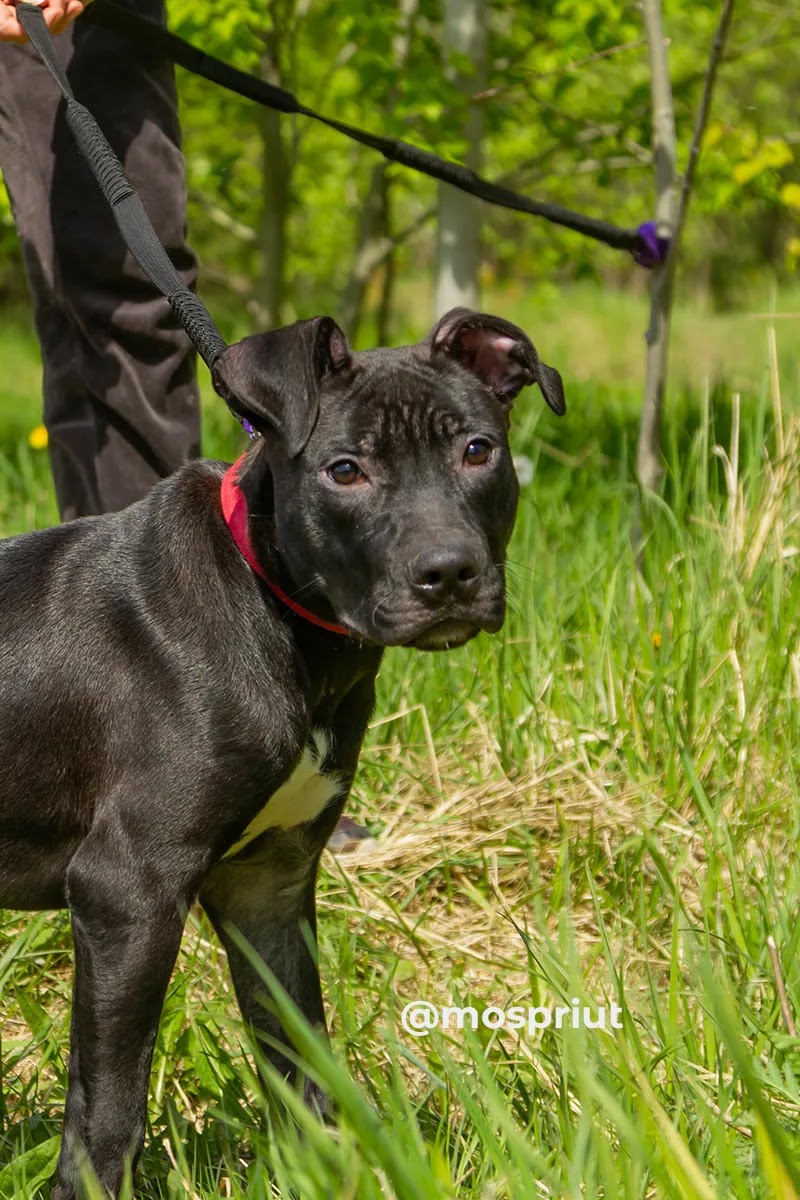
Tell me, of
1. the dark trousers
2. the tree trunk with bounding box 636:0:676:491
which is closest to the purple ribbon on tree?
the tree trunk with bounding box 636:0:676:491

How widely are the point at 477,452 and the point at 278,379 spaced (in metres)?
0.36

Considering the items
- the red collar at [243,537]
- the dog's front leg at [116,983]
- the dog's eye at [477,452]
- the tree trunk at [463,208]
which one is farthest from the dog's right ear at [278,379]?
the tree trunk at [463,208]

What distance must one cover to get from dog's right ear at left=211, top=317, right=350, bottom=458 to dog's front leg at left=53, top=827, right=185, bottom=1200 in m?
0.72

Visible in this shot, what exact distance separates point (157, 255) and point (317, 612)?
785mm

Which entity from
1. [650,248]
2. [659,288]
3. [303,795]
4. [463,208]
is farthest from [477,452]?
[463,208]

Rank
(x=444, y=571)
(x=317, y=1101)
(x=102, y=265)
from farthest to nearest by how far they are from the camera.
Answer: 1. (x=102, y=265)
2. (x=317, y=1101)
3. (x=444, y=571)

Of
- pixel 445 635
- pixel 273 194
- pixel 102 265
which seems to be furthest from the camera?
pixel 273 194

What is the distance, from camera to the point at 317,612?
2.59 m

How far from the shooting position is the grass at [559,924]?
82.0 inches

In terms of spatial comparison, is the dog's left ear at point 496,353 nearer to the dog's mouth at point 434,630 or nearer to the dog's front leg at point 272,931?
the dog's mouth at point 434,630

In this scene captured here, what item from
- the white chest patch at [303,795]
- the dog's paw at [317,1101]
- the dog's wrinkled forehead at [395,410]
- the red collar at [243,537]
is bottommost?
the dog's paw at [317,1101]

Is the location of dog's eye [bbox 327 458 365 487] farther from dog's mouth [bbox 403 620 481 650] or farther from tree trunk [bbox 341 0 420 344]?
tree trunk [bbox 341 0 420 344]

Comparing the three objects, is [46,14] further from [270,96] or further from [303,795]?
[303,795]

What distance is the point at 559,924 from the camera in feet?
7.68
